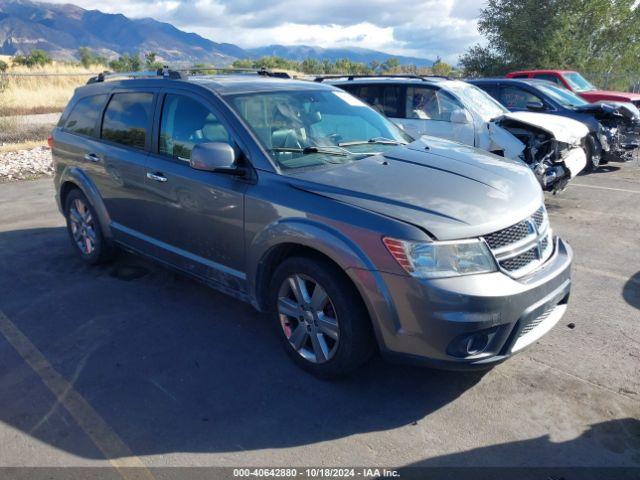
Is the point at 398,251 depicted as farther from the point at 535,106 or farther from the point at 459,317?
the point at 535,106

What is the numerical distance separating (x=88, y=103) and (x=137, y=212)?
61.2 inches

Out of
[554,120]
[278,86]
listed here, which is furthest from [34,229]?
[554,120]

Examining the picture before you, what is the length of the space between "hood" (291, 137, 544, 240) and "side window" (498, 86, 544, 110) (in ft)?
25.2

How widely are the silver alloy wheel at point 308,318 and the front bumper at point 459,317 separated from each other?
392 mm

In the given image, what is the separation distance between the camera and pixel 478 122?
805 cm

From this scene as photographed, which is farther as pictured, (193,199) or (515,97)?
(515,97)

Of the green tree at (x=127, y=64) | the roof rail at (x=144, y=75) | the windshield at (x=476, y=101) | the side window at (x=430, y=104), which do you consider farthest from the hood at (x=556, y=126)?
the green tree at (x=127, y=64)

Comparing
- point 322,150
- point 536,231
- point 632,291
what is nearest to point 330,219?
point 322,150

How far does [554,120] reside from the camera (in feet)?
26.9

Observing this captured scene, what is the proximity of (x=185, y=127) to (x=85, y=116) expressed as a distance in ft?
6.00

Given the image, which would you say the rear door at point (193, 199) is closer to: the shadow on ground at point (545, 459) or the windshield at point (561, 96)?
the shadow on ground at point (545, 459)

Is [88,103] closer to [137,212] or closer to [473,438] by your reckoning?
[137,212]

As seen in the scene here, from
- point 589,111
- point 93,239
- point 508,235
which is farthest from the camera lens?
point 589,111

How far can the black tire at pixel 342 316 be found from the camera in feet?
10.5
